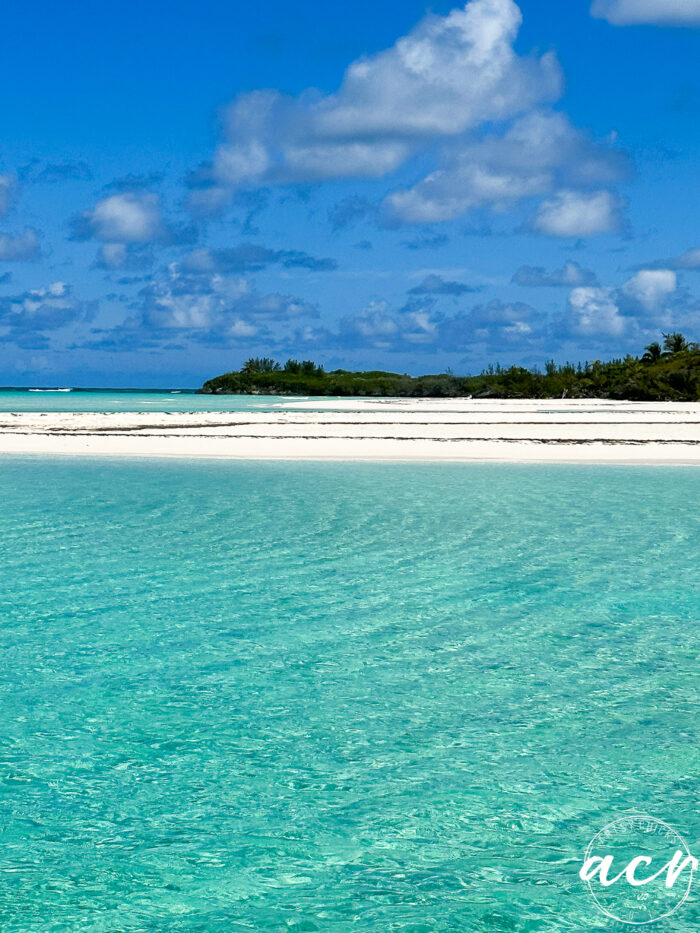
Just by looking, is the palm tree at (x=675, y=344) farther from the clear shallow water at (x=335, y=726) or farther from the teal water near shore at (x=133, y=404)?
the clear shallow water at (x=335, y=726)

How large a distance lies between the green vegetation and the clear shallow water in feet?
236

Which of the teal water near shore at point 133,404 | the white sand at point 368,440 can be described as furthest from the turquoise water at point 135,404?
the white sand at point 368,440

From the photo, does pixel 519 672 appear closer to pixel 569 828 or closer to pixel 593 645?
pixel 593 645

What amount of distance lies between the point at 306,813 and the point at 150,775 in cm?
96

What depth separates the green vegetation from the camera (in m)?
82.4

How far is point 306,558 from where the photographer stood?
11367mm

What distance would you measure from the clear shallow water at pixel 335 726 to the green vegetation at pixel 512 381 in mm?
71992

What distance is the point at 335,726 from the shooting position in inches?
230

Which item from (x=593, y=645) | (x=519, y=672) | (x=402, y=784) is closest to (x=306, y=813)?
(x=402, y=784)

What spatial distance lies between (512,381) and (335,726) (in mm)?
102132

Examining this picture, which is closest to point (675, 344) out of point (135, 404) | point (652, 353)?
point (652, 353)

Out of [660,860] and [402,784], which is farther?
[402,784]

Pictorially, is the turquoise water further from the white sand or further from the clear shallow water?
the clear shallow water

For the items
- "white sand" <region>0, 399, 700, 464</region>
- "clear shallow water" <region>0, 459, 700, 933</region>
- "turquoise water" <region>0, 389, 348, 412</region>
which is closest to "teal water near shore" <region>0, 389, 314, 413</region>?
"turquoise water" <region>0, 389, 348, 412</region>
